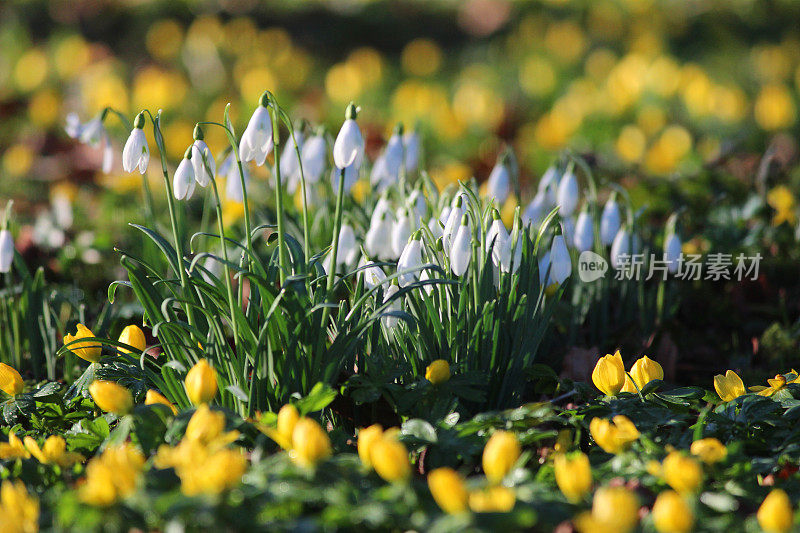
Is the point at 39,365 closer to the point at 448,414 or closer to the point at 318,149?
the point at 318,149

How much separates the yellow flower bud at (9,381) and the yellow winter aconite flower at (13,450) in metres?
0.30

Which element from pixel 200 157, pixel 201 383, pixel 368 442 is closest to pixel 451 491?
pixel 368 442

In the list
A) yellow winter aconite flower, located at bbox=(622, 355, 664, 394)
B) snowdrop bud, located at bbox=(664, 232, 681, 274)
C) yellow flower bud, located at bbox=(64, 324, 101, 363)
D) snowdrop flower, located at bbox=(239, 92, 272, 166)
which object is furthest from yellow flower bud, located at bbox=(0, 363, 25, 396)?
snowdrop bud, located at bbox=(664, 232, 681, 274)

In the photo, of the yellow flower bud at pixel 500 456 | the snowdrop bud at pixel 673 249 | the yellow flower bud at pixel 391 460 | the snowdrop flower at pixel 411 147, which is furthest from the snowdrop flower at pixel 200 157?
the snowdrop bud at pixel 673 249

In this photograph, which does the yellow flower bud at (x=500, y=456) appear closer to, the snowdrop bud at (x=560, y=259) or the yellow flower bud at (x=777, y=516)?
the yellow flower bud at (x=777, y=516)

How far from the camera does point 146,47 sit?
7.19m

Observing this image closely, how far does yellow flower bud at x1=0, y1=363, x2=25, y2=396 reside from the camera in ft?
6.47

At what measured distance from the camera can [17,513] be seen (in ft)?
4.36

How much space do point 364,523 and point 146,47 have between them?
6.58 m

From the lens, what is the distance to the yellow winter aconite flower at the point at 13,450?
66.2 inches

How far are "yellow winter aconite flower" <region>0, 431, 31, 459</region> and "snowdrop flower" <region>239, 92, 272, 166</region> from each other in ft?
2.58

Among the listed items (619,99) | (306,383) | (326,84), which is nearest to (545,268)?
(306,383)

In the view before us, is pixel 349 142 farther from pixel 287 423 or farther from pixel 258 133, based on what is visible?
pixel 287 423

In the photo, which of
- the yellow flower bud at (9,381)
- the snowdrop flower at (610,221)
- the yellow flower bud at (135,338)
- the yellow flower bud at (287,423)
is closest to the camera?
the yellow flower bud at (287,423)
